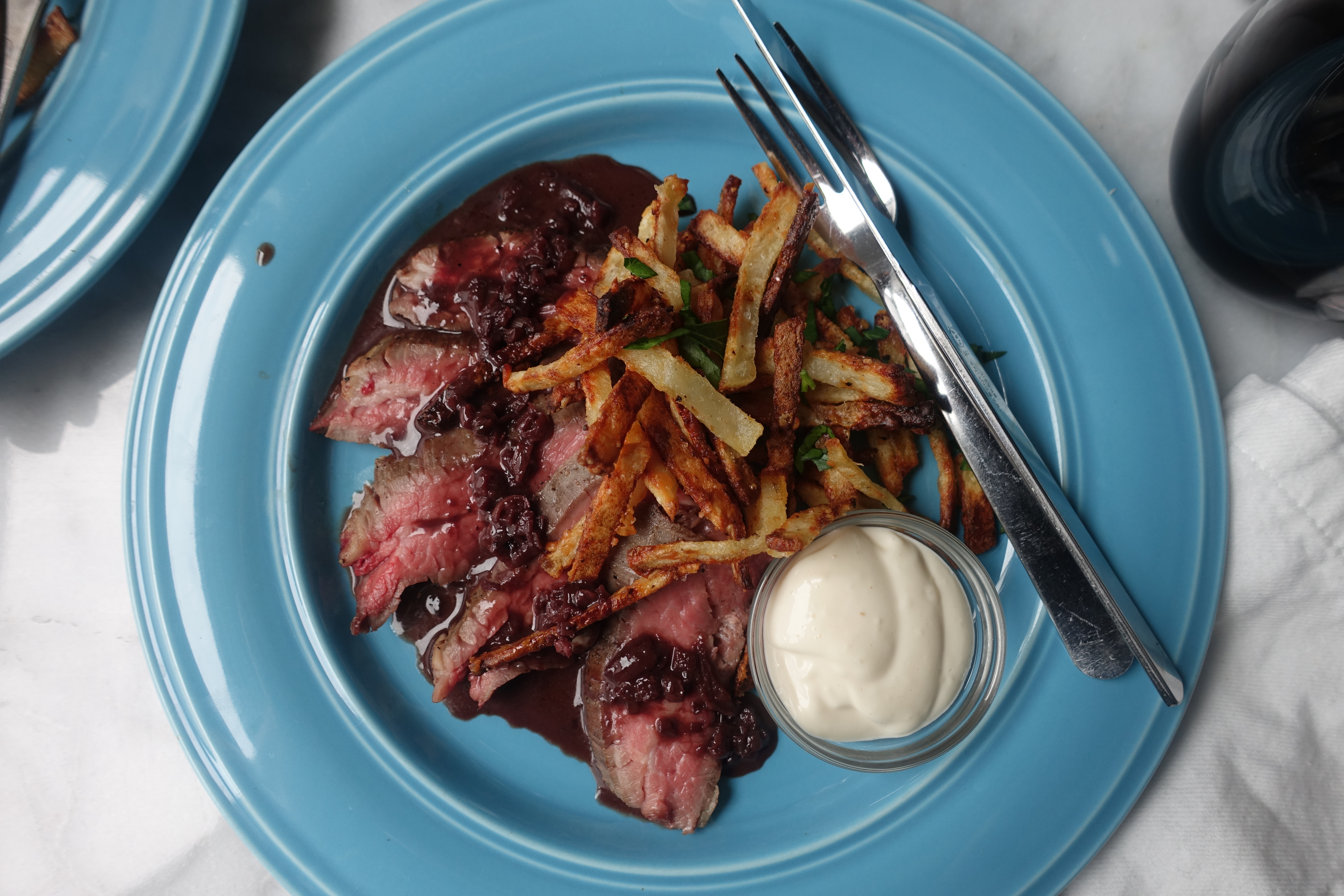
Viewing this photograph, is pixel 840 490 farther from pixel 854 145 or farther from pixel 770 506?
pixel 854 145

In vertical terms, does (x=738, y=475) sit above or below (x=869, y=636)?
above

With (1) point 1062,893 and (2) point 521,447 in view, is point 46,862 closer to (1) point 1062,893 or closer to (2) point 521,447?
(2) point 521,447

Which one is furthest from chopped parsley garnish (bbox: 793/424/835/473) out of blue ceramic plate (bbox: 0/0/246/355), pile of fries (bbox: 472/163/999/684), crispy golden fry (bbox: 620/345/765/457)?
blue ceramic plate (bbox: 0/0/246/355)

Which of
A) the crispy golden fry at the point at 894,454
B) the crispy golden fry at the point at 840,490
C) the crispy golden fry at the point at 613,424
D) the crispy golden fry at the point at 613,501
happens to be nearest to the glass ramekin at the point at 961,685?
the crispy golden fry at the point at 840,490

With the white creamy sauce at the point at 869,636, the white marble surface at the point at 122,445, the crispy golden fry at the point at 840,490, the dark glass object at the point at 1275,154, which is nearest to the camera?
the dark glass object at the point at 1275,154

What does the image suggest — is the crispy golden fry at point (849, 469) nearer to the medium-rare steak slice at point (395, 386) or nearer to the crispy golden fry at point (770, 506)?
the crispy golden fry at point (770, 506)

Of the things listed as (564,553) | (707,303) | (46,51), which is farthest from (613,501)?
(46,51)

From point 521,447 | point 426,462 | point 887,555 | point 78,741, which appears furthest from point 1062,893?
point 78,741
